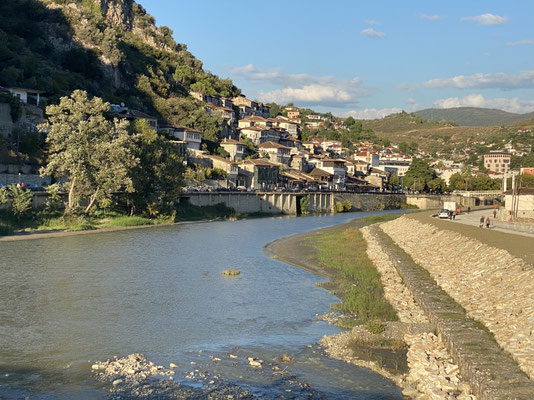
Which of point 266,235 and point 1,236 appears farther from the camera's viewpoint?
point 266,235

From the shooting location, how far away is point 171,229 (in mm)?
65188

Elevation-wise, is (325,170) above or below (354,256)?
above

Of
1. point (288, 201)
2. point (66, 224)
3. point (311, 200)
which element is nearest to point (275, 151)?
point (311, 200)

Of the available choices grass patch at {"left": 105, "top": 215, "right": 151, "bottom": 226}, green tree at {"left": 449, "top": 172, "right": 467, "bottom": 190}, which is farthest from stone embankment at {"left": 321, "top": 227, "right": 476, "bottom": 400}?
green tree at {"left": 449, "top": 172, "right": 467, "bottom": 190}

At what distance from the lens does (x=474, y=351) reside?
17609mm

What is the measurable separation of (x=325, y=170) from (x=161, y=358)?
432 feet

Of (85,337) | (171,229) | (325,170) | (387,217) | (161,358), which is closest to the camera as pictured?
(161,358)

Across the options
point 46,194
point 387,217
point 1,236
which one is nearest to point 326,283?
point 1,236

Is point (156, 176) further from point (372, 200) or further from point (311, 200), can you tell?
point (372, 200)

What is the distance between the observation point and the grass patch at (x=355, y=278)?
26.5 m

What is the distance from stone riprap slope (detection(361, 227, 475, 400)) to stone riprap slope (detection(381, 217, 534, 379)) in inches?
67.1

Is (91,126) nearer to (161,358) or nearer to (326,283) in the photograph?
(326,283)

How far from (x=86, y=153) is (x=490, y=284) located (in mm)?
44137

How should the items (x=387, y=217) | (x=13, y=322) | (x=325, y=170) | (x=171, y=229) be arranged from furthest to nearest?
(x=325, y=170)
(x=387, y=217)
(x=171, y=229)
(x=13, y=322)
